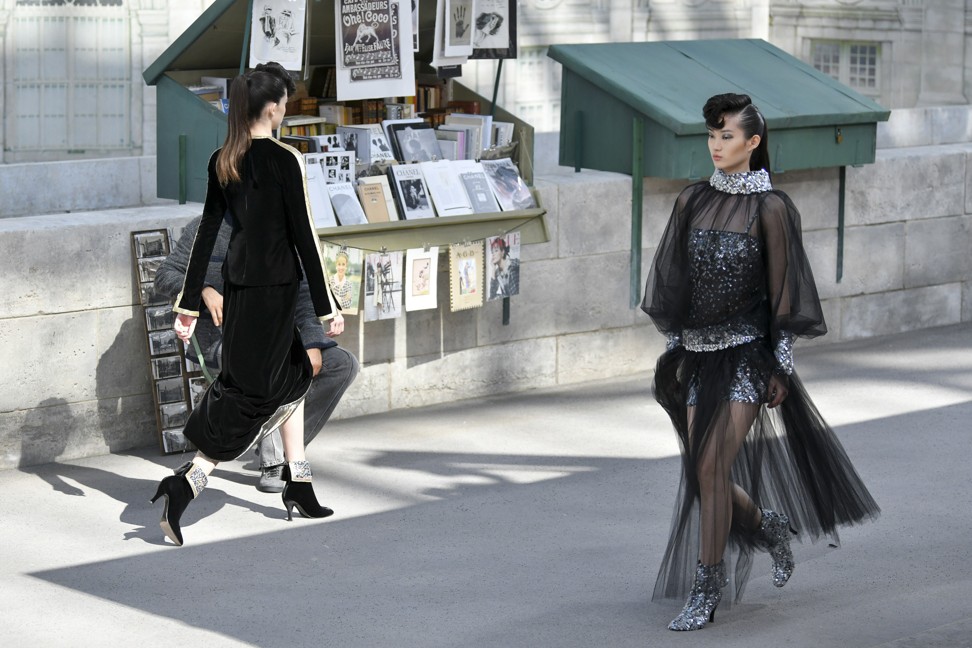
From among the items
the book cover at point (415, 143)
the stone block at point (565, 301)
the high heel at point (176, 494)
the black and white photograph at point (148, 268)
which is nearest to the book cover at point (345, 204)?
the book cover at point (415, 143)

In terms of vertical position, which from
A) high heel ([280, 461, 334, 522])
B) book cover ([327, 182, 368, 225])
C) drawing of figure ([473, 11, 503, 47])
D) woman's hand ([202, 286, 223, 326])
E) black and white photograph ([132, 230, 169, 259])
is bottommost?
high heel ([280, 461, 334, 522])

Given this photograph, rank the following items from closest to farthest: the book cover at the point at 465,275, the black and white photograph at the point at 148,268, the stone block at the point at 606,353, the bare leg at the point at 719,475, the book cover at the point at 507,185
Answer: the bare leg at the point at 719,475
the black and white photograph at the point at 148,268
the book cover at the point at 465,275
the book cover at the point at 507,185
the stone block at the point at 606,353

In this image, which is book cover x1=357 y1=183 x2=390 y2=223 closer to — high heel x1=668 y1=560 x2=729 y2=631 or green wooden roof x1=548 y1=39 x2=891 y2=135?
green wooden roof x1=548 y1=39 x2=891 y2=135

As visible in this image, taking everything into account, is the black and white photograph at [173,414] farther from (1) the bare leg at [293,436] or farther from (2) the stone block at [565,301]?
(2) the stone block at [565,301]

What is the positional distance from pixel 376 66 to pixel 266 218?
247 cm

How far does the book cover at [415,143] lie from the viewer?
8.65m

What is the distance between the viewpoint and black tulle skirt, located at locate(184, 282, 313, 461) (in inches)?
243

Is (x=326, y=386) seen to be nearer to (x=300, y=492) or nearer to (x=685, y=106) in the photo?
(x=300, y=492)

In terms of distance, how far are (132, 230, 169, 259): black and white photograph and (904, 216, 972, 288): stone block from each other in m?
5.32

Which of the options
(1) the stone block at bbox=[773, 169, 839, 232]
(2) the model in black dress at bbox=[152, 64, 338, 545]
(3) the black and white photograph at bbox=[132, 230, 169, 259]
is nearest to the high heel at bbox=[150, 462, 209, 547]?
(2) the model in black dress at bbox=[152, 64, 338, 545]

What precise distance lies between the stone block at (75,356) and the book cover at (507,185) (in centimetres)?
216

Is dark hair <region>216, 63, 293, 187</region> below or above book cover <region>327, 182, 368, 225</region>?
above

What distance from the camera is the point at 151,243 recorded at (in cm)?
758

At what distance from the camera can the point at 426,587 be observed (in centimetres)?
579
